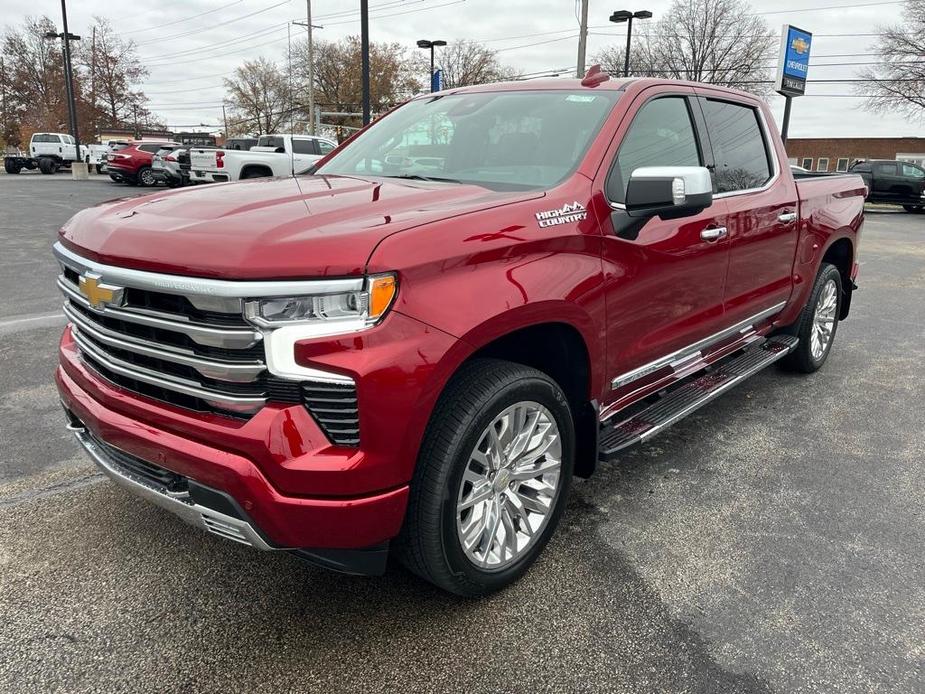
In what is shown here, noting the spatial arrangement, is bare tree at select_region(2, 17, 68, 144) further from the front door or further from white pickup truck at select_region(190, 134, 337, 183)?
the front door

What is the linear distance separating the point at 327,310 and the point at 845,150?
69.3 m

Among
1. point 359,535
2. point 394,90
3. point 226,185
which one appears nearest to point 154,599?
point 359,535

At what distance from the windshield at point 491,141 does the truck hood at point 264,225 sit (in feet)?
1.04

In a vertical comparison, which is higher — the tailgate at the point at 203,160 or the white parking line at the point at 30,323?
the tailgate at the point at 203,160

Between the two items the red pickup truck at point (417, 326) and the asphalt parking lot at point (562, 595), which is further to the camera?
the asphalt parking lot at point (562, 595)

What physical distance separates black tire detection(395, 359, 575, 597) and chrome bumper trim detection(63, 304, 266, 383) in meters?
0.58

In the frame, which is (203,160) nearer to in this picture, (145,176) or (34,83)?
(145,176)

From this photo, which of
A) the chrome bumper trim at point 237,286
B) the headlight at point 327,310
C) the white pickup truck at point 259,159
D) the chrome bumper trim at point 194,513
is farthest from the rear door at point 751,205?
the white pickup truck at point 259,159

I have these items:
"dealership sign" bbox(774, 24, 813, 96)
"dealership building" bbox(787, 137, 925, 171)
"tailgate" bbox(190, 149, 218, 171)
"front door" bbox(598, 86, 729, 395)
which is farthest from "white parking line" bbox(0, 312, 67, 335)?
"dealership building" bbox(787, 137, 925, 171)

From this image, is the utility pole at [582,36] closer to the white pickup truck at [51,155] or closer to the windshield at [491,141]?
the windshield at [491,141]

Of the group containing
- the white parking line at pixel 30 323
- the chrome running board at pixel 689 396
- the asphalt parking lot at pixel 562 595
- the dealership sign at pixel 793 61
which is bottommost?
the asphalt parking lot at pixel 562 595

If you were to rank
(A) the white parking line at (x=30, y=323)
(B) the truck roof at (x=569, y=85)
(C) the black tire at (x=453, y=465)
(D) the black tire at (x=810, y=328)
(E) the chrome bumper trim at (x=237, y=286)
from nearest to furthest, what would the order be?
(E) the chrome bumper trim at (x=237, y=286) < (C) the black tire at (x=453, y=465) < (B) the truck roof at (x=569, y=85) < (D) the black tire at (x=810, y=328) < (A) the white parking line at (x=30, y=323)

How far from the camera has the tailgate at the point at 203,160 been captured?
758 inches

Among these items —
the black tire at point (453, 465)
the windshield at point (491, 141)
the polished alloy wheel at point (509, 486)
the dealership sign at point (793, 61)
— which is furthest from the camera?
the dealership sign at point (793, 61)
